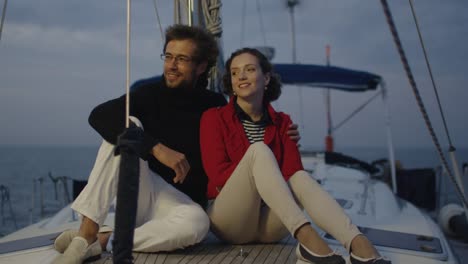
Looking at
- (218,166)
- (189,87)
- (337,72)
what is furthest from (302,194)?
(337,72)

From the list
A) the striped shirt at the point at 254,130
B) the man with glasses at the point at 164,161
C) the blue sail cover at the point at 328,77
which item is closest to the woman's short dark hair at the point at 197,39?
the man with glasses at the point at 164,161

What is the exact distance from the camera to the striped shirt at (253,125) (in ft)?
9.55

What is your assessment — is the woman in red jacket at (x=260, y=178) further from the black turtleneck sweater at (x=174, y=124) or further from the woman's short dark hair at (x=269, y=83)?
the black turtleneck sweater at (x=174, y=124)

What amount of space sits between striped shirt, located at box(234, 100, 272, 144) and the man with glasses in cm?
18

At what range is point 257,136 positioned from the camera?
9.55ft

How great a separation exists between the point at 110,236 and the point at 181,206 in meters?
0.45

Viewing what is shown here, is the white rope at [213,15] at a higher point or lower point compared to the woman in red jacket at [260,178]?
higher

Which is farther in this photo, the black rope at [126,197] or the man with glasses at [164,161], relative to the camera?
the man with glasses at [164,161]

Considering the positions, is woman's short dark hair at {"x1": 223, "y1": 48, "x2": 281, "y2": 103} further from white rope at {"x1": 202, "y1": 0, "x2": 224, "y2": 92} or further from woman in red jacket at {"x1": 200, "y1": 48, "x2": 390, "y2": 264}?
white rope at {"x1": 202, "y1": 0, "x2": 224, "y2": 92}

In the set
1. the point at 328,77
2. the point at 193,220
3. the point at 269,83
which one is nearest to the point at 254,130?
the point at 269,83

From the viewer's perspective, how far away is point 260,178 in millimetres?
2461

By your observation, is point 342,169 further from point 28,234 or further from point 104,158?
point 104,158

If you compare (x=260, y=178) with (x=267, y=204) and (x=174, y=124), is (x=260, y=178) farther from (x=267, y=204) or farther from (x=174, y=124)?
(x=174, y=124)

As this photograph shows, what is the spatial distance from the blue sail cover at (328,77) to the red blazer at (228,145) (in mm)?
5668
